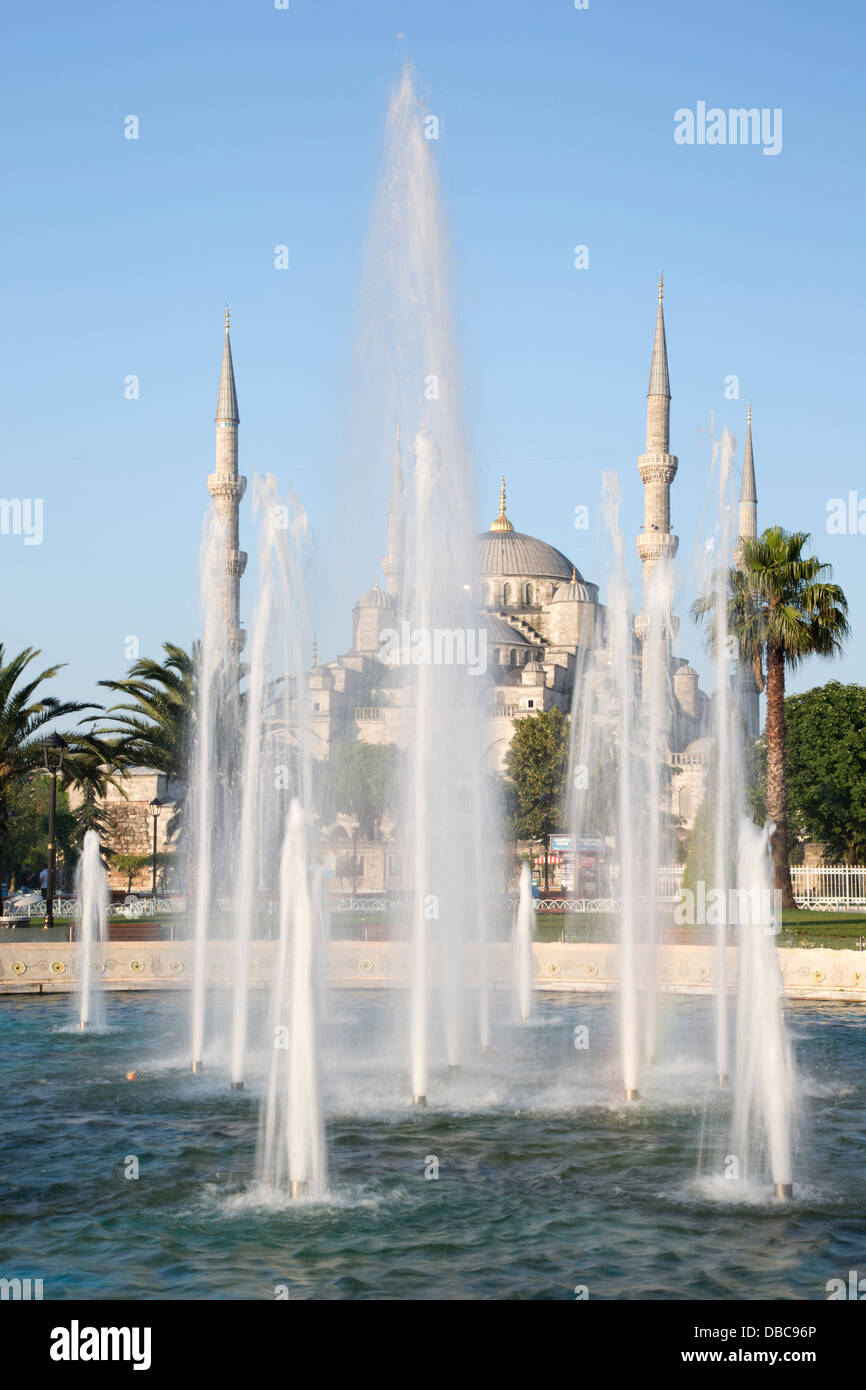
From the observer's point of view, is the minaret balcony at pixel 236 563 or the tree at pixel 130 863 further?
the tree at pixel 130 863

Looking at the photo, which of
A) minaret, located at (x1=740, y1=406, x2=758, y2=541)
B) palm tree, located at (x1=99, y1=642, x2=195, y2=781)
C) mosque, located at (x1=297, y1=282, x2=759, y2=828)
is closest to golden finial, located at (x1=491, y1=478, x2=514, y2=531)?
mosque, located at (x1=297, y1=282, x2=759, y2=828)

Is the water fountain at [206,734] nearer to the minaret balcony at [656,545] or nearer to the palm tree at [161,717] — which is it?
the palm tree at [161,717]

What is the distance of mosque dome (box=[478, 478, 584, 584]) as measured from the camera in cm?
8081

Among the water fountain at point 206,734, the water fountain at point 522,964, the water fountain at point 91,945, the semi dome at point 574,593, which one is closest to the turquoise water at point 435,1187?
the water fountain at point 206,734

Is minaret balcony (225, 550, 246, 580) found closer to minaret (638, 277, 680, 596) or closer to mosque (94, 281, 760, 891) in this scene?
mosque (94, 281, 760, 891)

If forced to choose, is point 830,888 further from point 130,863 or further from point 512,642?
point 512,642

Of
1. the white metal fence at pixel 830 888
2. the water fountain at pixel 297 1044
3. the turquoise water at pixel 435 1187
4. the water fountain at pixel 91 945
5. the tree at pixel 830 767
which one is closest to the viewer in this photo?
the turquoise water at pixel 435 1187

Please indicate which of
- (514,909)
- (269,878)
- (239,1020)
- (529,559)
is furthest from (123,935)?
(529,559)

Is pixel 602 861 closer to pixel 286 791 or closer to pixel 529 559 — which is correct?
pixel 286 791

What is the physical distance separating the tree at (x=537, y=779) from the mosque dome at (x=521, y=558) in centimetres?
2617

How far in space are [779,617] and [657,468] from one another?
2459 cm

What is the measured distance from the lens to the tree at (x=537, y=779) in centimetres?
5228

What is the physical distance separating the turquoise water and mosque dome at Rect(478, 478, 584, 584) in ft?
220
